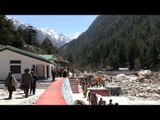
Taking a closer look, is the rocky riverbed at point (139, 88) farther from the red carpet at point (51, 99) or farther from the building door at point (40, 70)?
the red carpet at point (51, 99)

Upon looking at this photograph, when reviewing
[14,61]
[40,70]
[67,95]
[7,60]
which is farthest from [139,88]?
[67,95]

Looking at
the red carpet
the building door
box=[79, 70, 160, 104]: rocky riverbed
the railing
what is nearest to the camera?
the red carpet

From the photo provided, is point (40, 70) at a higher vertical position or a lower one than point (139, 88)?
higher

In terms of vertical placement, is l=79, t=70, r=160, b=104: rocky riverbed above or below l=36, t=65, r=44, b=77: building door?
below

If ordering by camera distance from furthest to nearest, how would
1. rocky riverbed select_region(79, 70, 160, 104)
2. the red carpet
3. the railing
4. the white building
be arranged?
1. rocky riverbed select_region(79, 70, 160, 104)
2. the white building
3. the railing
4. the red carpet

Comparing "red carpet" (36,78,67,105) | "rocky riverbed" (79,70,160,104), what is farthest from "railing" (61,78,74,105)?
"rocky riverbed" (79,70,160,104)

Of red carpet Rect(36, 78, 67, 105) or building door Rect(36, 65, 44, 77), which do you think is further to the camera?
building door Rect(36, 65, 44, 77)

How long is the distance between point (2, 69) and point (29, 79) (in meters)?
19.6

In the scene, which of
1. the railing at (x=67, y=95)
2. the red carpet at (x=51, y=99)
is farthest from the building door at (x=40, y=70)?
the red carpet at (x=51, y=99)

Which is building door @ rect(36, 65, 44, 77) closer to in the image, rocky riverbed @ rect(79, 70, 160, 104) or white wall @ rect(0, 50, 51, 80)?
white wall @ rect(0, 50, 51, 80)

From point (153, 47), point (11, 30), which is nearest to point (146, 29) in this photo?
point (153, 47)

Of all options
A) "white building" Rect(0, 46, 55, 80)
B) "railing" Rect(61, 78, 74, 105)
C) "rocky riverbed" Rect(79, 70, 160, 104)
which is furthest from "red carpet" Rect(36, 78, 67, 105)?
"rocky riverbed" Rect(79, 70, 160, 104)

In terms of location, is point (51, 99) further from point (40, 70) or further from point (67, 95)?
point (40, 70)
